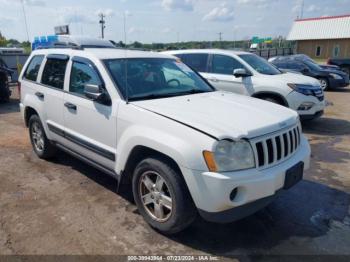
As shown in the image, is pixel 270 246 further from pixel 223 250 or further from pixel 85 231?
pixel 85 231

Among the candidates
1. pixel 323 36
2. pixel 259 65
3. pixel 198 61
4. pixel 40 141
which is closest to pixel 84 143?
pixel 40 141

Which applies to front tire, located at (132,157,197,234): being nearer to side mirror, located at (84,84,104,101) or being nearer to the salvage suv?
the salvage suv

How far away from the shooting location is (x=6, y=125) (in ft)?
26.6

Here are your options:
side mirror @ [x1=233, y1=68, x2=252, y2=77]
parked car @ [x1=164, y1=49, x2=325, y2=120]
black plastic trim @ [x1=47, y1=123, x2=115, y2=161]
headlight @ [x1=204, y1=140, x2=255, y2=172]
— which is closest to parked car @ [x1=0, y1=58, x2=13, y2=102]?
parked car @ [x1=164, y1=49, x2=325, y2=120]

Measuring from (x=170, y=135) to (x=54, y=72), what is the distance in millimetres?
2673

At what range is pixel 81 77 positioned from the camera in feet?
13.9

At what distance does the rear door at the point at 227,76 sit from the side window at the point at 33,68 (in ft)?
13.8

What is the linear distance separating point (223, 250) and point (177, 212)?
57 cm

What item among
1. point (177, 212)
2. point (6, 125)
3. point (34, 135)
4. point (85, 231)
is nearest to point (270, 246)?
point (177, 212)

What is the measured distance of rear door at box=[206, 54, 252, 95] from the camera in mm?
7836

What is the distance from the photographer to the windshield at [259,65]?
26.6 ft

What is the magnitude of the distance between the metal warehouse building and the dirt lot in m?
42.1

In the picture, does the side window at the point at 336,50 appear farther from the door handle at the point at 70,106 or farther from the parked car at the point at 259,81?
the door handle at the point at 70,106

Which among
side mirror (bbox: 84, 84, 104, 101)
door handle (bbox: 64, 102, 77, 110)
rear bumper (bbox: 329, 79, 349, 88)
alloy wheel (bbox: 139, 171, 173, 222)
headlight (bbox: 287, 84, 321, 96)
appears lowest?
rear bumper (bbox: 329, 79, 349, 88)
